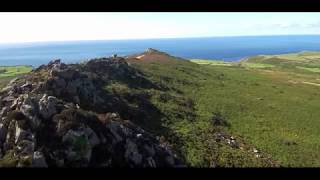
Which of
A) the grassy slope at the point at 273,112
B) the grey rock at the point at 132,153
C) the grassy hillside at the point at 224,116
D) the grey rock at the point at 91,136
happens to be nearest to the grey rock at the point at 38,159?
the grey rock at the point at 91,136

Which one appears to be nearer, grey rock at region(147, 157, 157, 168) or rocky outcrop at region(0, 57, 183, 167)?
rocky outcrop at region(0, 57, 183, 167)

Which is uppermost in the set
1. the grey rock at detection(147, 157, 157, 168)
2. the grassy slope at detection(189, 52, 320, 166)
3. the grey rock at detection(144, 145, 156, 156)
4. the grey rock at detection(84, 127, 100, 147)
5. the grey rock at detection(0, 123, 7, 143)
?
the grey rock at detection(0, 123, 7, 143)

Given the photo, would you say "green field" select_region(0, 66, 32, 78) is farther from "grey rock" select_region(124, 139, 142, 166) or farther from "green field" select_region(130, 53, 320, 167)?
"grey rock" select_region(124, 139, 142, 166)

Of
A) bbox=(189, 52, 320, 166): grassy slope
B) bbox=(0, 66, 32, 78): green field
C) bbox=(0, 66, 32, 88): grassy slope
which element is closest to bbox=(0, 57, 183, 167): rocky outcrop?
bbox=(189, 52, 320, 166): grassy slope

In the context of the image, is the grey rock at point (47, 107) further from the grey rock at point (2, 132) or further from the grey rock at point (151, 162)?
the grey rock at point (151, 162)

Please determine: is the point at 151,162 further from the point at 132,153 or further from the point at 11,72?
the point at 11,72

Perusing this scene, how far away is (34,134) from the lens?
63.6ft

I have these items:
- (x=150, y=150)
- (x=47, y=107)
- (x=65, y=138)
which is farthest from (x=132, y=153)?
(x=47, y=107)

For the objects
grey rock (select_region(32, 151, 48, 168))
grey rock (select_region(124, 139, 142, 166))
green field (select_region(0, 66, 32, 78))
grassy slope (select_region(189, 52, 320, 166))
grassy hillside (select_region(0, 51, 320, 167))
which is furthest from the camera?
green field (select_region(0, 66, 32, 78))

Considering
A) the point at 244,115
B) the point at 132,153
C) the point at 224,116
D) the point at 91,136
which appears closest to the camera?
the point at 91,136
